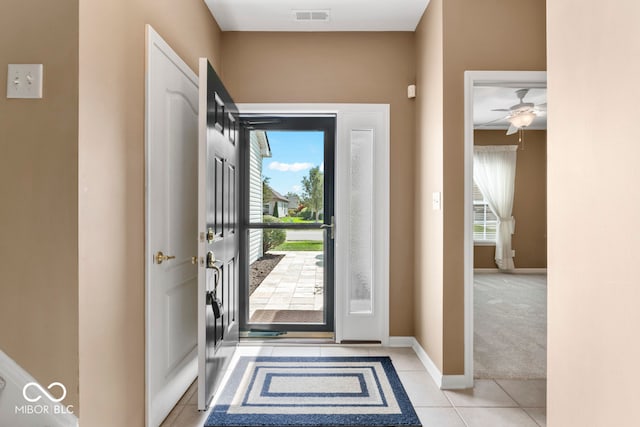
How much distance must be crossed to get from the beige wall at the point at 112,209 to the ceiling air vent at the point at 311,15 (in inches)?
49.9

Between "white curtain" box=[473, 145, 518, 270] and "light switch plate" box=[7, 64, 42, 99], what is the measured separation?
264 inches

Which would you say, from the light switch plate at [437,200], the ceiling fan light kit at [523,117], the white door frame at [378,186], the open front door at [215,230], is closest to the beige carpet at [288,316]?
the white door frame at [378,186]

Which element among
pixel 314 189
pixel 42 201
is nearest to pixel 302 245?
pixel 314 189

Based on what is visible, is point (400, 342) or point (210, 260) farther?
point (400, 342)

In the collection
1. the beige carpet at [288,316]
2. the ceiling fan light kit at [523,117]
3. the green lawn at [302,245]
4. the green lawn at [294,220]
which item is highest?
the ceiling fan light kit at [523,117]

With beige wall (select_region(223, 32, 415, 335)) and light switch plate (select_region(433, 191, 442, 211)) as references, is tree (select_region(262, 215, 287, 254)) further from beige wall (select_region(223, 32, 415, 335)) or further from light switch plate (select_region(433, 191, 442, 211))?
light switch plate (select_region(433, 191, 442, 211))

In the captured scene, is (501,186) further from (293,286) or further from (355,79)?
(293,286)

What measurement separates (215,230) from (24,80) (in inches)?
50.3

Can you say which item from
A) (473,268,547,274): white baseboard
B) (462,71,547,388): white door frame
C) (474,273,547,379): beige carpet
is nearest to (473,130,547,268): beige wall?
(473,268,547,274): white baseboard

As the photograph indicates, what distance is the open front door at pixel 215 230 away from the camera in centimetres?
209

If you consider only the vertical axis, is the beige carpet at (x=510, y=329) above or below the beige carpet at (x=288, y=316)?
below

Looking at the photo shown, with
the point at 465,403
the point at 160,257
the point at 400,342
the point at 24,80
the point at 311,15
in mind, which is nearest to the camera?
the point at 24,80

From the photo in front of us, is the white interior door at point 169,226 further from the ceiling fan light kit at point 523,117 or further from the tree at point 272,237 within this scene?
the ceiling fan light kit at point 523,117

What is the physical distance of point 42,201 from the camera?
1336mm
